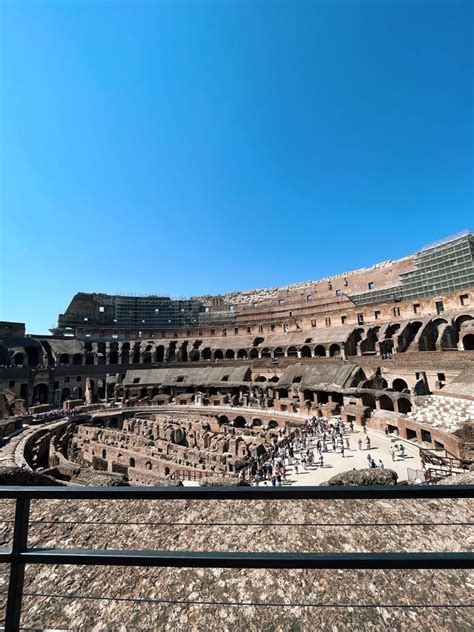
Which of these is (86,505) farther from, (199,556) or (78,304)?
(78,304)

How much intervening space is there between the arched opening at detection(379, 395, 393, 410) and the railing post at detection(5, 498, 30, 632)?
24.8m

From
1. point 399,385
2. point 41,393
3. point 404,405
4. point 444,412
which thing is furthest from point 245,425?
point 41,393

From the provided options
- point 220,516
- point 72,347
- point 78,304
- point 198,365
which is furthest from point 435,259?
point 78,304

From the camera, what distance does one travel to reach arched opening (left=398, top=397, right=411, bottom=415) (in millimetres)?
21337

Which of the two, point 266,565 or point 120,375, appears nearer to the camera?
point 266,565

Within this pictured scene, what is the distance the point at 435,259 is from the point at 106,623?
4120 cm

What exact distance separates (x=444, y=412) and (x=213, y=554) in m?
20.1

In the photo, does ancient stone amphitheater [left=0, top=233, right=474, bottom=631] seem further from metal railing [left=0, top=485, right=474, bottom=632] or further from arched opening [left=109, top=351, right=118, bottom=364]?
metal railing [left=0, top=485, right=474, bottom=632]

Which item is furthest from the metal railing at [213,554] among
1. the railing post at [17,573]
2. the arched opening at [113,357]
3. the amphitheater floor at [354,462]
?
the arched opening at [113,357]

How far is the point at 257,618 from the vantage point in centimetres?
177

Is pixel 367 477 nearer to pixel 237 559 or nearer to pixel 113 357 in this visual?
pixel 237 559

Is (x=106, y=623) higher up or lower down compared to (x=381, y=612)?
higher up

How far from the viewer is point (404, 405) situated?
21469mm

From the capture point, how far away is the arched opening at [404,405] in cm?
2134
